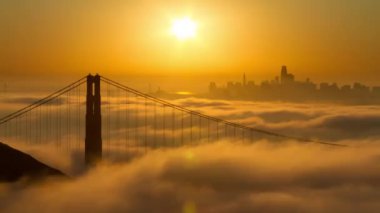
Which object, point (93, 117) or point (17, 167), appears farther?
point (17, 167)

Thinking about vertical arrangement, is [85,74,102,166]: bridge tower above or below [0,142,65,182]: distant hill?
above

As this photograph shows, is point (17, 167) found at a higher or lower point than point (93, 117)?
lower

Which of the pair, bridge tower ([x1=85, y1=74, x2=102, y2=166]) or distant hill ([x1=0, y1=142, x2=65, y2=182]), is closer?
bridge tower ([x1=85, y1=74, x2=102, y2=166])

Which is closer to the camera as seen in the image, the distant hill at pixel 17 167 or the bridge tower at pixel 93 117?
the bridge tower at pixel 93 117

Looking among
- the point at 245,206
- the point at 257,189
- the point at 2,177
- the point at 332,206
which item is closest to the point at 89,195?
the point at 2,177
